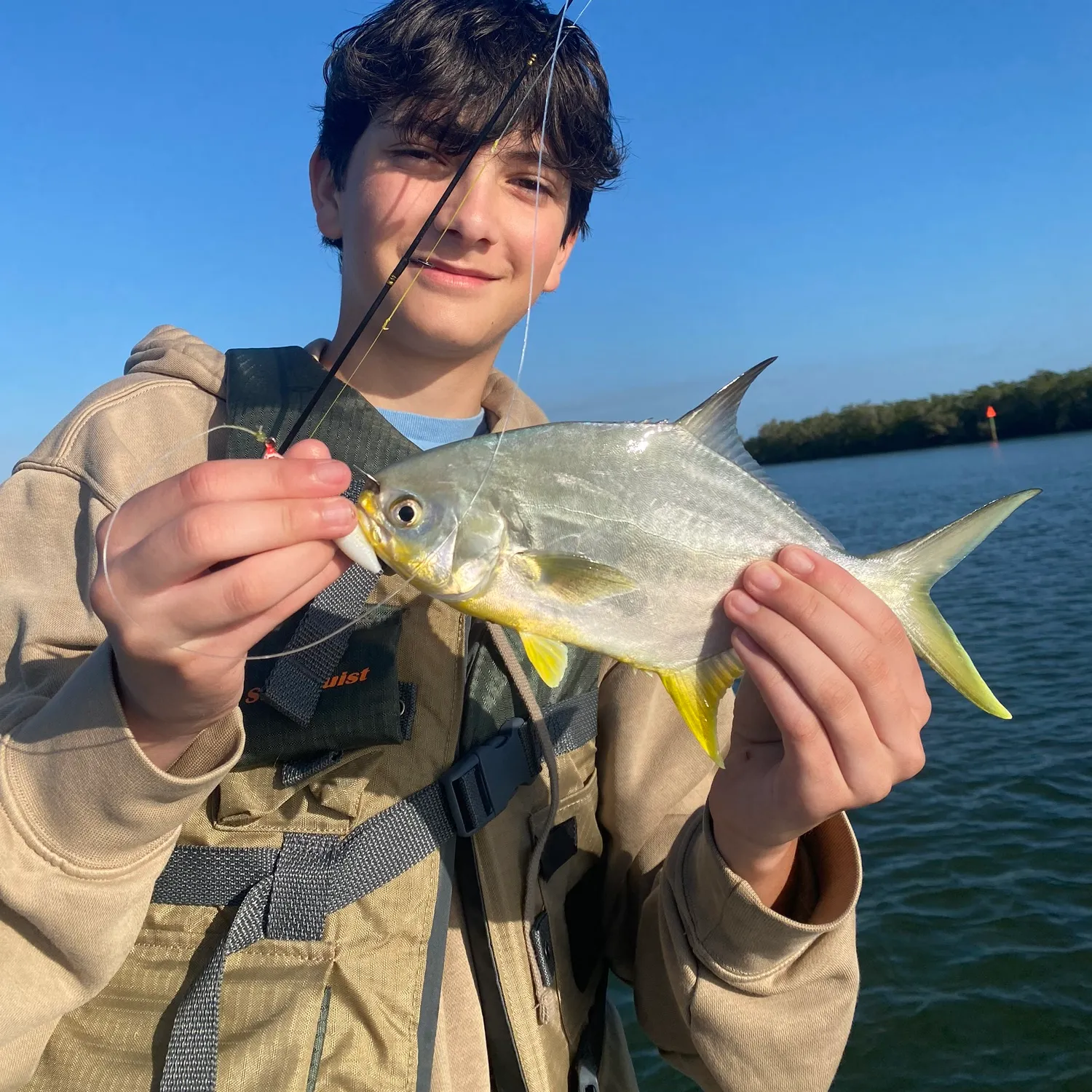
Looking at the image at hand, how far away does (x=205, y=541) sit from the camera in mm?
1540

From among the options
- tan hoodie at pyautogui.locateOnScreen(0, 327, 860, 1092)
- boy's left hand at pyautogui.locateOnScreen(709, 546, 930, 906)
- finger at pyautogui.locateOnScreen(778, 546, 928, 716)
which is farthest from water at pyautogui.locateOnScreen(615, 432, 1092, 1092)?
finger at pyautogui.locateOnScreen(778, 546, 928, 716)

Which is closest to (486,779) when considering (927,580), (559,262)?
(927,580)

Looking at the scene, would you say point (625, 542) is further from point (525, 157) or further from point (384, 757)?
point (525, 157)

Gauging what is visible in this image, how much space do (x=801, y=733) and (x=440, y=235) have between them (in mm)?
1988

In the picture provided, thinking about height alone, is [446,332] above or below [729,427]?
above

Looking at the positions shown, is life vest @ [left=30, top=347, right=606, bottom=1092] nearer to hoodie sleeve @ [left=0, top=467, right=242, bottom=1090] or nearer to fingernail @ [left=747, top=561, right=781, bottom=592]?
hoodie sleeve @ [left=0, top=467, right=242, bottom=1090]

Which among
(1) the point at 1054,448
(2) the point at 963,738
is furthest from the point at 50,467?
(1) the point at 1054,448

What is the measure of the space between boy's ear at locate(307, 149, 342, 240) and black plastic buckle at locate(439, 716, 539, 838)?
2.11 m

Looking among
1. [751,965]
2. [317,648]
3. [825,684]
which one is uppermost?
[317,648]

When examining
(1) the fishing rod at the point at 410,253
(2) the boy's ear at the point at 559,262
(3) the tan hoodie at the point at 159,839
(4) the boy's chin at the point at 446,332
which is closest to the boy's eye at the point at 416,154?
(1) the fishing rod at the point at 410,253

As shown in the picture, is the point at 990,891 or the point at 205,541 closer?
the point at 205,541

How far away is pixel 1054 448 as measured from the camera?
46.8 meters

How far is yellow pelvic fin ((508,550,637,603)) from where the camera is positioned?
2.32 meters

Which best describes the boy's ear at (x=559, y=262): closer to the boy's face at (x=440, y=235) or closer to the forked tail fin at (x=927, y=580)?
the boy's face at (x=440, y=235)
